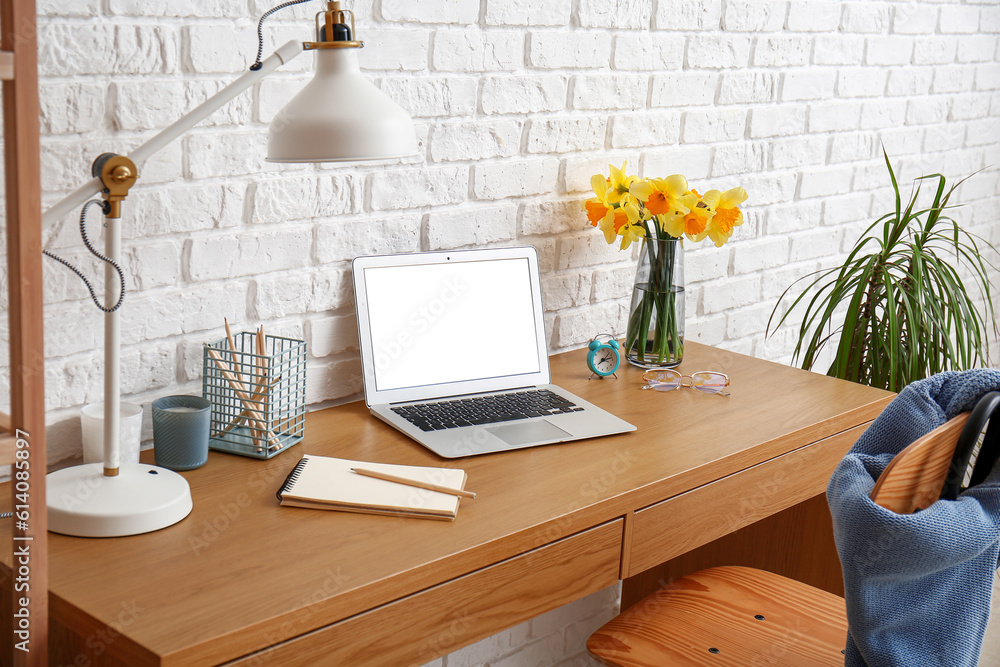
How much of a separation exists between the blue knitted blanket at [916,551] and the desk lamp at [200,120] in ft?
2.05

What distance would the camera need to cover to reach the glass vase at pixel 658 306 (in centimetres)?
172

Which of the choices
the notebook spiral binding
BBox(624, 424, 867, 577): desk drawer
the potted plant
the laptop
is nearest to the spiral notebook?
the notebook spiral binding

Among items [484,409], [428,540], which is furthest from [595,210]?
[428,540]

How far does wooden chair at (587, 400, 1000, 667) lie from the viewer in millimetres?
1341

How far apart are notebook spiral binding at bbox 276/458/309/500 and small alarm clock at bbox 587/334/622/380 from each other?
622mm

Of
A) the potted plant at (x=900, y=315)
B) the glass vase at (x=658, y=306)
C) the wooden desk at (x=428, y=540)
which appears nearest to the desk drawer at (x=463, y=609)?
the wooden desk at (x=428, y=540)

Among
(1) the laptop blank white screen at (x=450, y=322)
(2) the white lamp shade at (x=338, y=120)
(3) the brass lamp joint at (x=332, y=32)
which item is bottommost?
(1) the laptop blank white screen at (x=450, y=322)

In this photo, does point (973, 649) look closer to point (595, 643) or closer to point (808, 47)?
point (595, 643)

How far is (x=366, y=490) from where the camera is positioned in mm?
1165

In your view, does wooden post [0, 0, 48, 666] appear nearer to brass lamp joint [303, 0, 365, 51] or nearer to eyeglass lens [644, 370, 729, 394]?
brass lamp joint [303, 0, 365, 51]

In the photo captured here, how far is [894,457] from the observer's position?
948 mm

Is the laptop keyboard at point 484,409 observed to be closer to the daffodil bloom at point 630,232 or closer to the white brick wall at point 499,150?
the white brick wall at point 499,150

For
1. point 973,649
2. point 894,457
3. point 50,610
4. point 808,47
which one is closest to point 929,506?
point 894,457

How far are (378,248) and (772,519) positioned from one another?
942 millimetres
